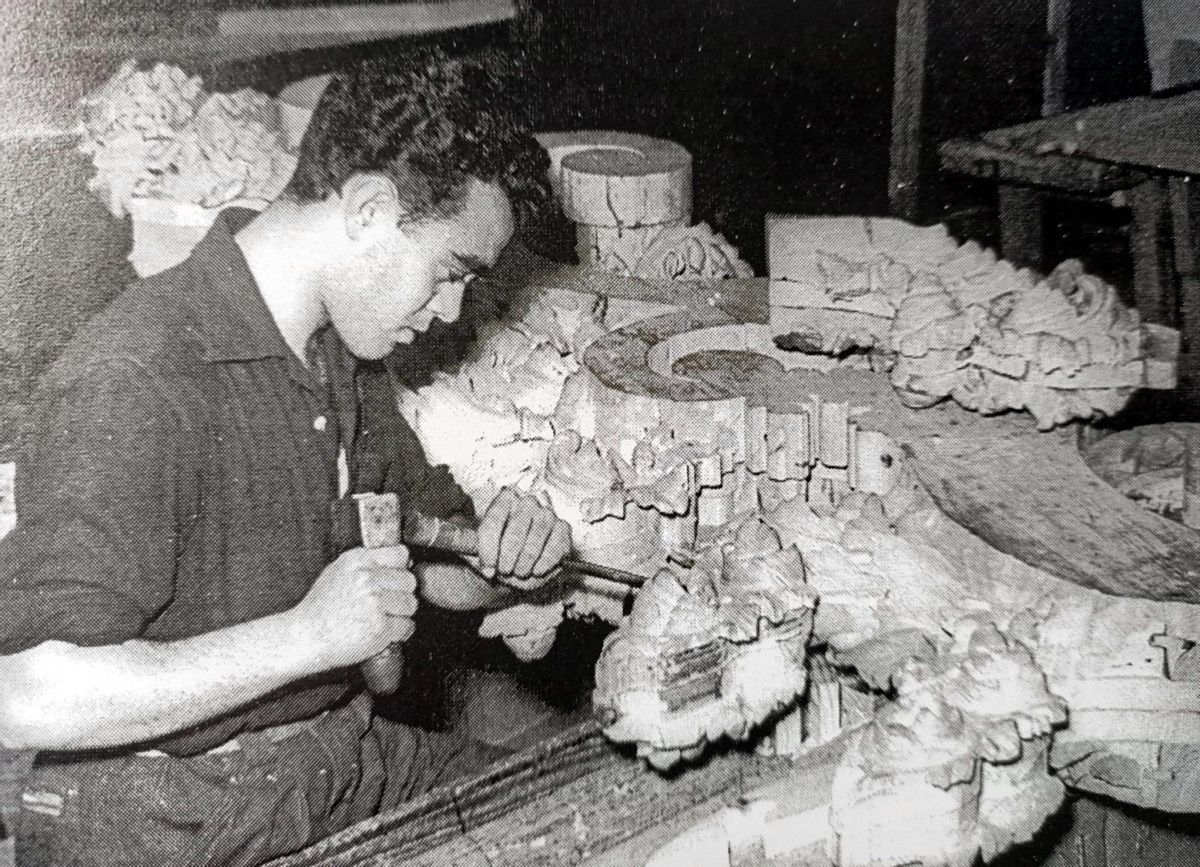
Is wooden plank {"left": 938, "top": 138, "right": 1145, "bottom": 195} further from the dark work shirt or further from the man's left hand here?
Answer: the dark work shirt

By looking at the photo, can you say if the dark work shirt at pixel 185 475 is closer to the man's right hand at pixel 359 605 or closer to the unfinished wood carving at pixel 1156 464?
the man's right hand at pixel 359 605

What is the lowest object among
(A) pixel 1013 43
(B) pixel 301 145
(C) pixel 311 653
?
(C) pixel 311 653

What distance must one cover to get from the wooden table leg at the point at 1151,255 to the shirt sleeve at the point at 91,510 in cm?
200

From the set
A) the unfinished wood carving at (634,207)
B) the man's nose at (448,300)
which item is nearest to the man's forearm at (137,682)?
the man's nose at (448,300)

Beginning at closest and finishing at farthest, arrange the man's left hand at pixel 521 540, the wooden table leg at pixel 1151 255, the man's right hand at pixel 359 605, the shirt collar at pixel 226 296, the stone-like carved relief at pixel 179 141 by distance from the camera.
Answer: the stone-like carved relief at pixel 179 141
the shirt collar at pixel 226 296
the man's right hand at pixel 359 605
the man's left hand at pixel 521 540
the wooden table leg at pixel 1151 255

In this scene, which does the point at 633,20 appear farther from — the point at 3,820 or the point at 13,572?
the point at 3,820

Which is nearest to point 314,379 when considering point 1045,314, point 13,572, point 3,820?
point 13,572

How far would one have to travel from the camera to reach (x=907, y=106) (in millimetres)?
2602

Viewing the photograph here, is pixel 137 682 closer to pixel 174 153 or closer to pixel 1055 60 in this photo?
pixel 174 153

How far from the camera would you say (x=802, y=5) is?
250 cm

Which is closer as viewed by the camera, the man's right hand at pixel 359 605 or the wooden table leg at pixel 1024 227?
the man's right hand at pixel 359 605

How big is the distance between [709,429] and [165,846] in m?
1.35

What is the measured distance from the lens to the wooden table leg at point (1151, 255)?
2.62m

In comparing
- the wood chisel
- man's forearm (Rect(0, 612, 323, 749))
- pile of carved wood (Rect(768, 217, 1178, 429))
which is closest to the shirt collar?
the wood chisel
